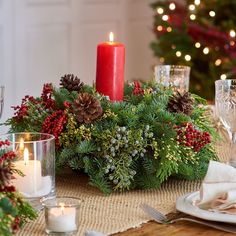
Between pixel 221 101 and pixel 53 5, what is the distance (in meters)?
2.94

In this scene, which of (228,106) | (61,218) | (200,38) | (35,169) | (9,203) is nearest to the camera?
(9,203)

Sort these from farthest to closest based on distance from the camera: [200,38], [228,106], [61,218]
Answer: [200,38] → [228,106] → [61,218]

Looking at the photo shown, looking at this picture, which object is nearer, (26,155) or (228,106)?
(26,155)

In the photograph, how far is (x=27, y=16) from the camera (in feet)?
13.8

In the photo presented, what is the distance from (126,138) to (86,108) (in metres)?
0.10

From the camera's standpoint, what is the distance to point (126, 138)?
141 cm

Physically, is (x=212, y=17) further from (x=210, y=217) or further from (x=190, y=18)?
(x=210, y=217)

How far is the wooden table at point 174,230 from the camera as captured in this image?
1.21 m

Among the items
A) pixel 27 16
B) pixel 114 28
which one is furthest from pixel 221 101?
pixel 114 28

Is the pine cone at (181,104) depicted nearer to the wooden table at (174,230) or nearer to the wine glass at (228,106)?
the wine glass at (228,106)

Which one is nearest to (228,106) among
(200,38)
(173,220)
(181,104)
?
(181,104)

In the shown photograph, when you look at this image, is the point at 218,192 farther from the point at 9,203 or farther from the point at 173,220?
the point at 9,203

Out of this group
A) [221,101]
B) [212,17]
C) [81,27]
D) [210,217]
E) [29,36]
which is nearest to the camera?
[210,217]

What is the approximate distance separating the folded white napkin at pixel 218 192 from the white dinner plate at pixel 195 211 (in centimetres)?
2
